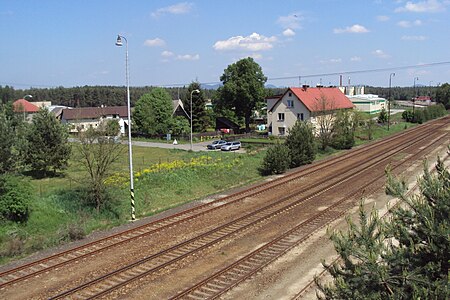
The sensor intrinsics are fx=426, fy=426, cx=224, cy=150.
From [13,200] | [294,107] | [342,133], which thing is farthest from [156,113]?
[13,200]

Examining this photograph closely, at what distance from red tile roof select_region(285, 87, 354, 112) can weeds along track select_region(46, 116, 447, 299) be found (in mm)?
28259

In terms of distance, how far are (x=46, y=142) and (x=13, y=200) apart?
609 inches

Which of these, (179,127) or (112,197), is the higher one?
(179,127)

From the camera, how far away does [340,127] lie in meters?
50.2

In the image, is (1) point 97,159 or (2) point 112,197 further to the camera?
(2) point 112,197

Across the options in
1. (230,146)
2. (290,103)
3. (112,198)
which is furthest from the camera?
(290,103)

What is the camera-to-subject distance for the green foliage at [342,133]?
→ 5006cm

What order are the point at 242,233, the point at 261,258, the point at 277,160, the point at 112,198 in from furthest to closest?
1. the point at 277,160
2. the point at 112,198
3. the point at 242,233
4. the point at 261,258

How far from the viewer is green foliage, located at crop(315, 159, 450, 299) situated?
628cm

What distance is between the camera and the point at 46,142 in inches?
1356

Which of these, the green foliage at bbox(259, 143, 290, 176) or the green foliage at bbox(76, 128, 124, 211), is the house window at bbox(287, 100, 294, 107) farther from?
the green foliage at bbox(76, 128, 124, 211)

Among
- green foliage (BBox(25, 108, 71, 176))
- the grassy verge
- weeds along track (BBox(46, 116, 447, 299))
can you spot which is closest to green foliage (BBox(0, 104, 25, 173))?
the grassy verge

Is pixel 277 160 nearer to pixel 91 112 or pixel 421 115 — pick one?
pixel 91 112

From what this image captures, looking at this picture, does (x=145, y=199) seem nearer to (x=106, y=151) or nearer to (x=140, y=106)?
(x=106, y=151)
